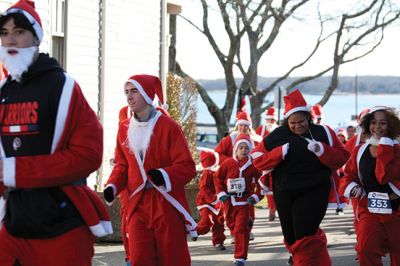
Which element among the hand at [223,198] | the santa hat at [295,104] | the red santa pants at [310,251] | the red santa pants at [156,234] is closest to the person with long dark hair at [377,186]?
the red santa pants at [310,251]

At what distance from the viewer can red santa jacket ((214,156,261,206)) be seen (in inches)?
494

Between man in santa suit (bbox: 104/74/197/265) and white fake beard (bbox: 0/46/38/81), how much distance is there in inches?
101

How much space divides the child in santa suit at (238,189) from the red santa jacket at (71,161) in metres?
6.69

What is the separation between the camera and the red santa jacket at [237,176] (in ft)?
41.2

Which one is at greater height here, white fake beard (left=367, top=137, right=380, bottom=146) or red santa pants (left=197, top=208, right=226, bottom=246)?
white fake beard (left=367, top=137, right=380, bottom=146)

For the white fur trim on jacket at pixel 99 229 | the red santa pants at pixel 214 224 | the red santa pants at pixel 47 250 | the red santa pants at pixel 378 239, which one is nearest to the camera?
the red santa pants at pixel 47 250

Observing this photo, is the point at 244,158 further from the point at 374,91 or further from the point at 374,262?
the point at 374,91

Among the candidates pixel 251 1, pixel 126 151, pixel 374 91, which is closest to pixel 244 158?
pixel 126 151

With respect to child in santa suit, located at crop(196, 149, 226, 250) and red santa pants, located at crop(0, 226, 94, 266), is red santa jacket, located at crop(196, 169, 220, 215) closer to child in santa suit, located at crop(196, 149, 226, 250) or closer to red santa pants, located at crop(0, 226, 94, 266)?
child in santa suit, located at crop(196, 149, 226, 250)

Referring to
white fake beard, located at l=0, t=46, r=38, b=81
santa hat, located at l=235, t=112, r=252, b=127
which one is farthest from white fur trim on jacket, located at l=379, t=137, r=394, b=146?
santa hat, located at l=235, t=112, r=252, b=127

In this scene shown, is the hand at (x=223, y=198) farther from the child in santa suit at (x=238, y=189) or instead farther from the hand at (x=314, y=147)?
the hand at (x=314, y=147)

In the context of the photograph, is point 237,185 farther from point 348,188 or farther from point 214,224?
point 348,188

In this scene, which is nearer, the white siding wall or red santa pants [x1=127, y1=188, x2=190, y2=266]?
red santa pants [x1=127, y1=188, x2=190, y2=266]

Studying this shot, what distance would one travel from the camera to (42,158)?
17.2ft
